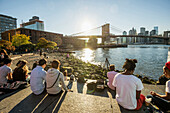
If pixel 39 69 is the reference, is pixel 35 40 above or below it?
above

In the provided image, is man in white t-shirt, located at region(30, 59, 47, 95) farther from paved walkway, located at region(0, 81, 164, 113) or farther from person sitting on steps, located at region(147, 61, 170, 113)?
person sitting on steps, located at region(147, 61, 170, 113)

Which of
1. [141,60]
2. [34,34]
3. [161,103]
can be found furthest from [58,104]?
[34,34]

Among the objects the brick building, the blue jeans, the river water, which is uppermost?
the brick building

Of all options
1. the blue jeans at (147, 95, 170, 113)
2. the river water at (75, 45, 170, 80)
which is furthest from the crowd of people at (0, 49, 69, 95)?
the river water at (75, 45, 170, 80)

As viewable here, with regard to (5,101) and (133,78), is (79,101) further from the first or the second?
(5,101)

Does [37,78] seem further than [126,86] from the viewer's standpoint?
Yes

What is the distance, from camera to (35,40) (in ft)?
186

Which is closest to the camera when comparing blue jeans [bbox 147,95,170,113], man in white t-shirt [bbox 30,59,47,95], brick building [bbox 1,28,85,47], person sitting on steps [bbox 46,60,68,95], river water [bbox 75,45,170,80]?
blue jeans [bbox 147,95,170,113]

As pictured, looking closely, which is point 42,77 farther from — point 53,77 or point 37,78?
point 53,77

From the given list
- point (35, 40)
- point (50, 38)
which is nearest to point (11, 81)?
point (35, 40)

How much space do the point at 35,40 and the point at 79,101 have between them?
61595 millimetres

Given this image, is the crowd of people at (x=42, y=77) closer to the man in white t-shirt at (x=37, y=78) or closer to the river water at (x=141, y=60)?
the man in white t-shirt at (x=37, y=78)

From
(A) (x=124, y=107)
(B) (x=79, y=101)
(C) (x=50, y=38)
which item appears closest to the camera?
(A) (x=124, y=107)

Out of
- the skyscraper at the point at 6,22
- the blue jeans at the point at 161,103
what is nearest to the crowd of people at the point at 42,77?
the blue jeans at the point at 161,103
